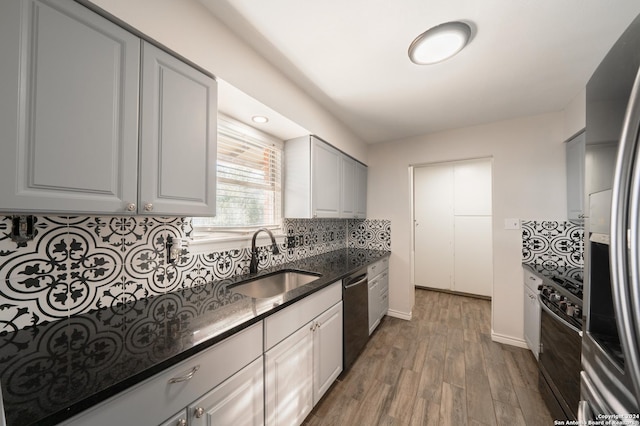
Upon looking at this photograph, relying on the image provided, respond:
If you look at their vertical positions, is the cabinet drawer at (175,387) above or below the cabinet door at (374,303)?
above

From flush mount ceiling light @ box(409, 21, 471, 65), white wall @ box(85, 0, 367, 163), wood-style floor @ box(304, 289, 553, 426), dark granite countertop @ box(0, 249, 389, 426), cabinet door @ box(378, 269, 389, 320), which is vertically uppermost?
flush mount ceiling light @ box(409, 21, 471, 65)

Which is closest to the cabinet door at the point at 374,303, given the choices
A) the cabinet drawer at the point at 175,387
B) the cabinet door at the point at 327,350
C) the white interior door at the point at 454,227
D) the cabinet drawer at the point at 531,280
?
the cabinet door at the point at 327,350

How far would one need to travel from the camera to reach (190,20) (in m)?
1.08

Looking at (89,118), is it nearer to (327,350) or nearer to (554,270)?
(327,350)

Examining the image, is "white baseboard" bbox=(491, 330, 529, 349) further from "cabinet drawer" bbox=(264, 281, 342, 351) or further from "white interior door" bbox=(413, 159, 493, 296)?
"cabinet drawer" bbox=(264, 281, 342, 351)

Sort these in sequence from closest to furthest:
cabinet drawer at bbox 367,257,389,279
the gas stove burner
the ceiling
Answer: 1. the ceiling
2. the gas stove burner
3. cabinet drawer at bbox 367,257,389,279

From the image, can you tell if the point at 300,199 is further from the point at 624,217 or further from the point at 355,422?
the point at 624,217

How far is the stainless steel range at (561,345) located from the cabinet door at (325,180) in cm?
177

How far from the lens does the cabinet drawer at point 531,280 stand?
1986 mm

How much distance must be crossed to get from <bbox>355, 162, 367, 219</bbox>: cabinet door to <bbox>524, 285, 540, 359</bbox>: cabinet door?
1.86 m

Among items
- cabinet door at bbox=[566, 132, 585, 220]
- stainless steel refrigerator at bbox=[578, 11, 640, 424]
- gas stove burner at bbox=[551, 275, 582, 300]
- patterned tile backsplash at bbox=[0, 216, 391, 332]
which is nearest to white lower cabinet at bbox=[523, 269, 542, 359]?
gas stove burner at bbox=[551, 275, 582, 300]

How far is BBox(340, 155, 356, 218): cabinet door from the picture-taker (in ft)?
8.45

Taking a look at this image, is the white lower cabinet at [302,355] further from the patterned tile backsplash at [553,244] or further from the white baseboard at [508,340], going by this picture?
the patterned tile backsplash at [553,244]

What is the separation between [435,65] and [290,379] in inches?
86.1
